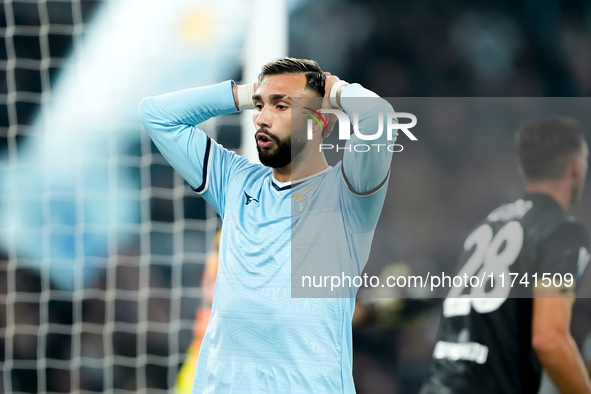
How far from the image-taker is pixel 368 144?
1.74 m

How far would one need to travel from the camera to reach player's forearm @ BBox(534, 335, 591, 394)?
223 centimetres

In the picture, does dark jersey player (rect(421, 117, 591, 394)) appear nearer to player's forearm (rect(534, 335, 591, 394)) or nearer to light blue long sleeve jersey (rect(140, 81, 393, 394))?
player's forearm (rect(534, 335, 591, 394))

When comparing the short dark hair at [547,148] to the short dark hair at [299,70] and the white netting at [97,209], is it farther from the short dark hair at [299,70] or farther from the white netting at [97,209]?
the white netting at [97,209]

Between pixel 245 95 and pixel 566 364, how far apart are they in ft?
4.22

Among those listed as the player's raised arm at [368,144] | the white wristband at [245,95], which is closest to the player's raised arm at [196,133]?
the white wristband at [245,95]

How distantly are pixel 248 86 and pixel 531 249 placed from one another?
3.52 ft

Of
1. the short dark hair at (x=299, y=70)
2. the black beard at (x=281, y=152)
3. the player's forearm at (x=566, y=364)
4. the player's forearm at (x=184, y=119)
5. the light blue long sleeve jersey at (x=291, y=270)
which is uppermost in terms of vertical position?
the short dark hair at (x=299, y=70)

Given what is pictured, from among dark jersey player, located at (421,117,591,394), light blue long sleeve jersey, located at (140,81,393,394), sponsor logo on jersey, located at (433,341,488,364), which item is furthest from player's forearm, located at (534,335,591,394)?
light blue long sleeve jersey, located at (140,81,393,394)

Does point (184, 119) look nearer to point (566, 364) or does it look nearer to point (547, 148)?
point (547, 148)

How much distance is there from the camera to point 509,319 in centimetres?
234

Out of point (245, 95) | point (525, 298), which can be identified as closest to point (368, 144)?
point (245, 95)

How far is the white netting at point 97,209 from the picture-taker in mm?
4000

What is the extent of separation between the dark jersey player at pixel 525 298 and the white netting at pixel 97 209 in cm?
188

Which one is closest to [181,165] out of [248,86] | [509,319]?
[248,86]
